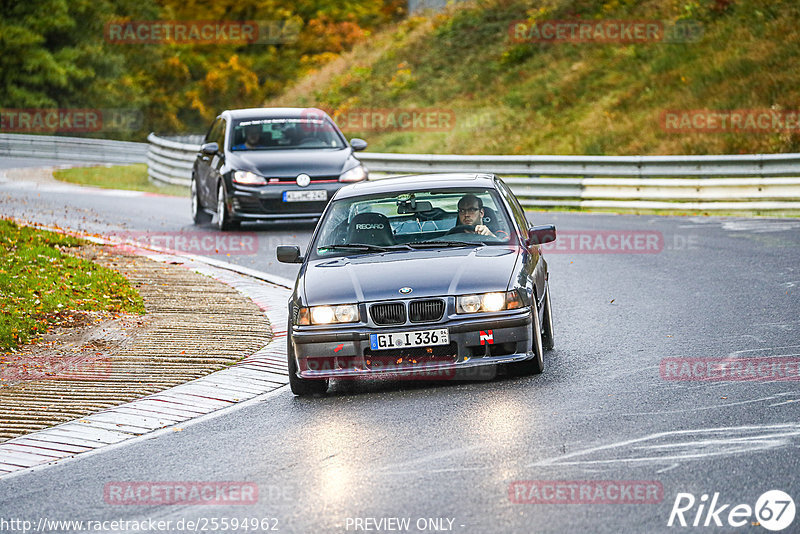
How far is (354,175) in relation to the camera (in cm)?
1856

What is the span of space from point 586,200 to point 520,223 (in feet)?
42.4

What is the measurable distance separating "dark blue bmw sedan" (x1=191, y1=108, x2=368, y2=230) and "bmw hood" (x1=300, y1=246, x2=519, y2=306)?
929 centimetres

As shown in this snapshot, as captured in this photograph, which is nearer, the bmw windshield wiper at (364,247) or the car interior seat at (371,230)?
the bmw windshield wiper at (364,247)

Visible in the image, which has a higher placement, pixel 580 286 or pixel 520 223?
pixel 520 223

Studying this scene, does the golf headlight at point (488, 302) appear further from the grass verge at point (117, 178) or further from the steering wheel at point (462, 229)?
the grass verge at point (117, 178)

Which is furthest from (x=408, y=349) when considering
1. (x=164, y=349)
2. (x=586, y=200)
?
(x=586, y=200)

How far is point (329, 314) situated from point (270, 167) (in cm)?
1050

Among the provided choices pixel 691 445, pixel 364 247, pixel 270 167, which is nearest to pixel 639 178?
pixel 270 167

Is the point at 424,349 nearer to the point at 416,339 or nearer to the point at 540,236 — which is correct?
the point at 416,339

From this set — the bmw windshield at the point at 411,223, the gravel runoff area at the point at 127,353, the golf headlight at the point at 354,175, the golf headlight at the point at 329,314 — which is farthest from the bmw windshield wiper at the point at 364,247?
the golf headlight at the point at 354,175

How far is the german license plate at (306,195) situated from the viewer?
59.8ft

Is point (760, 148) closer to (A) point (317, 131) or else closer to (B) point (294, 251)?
(A) point (317, 131)

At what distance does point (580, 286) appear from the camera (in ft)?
42.9

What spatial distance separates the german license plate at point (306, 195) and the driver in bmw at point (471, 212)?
28.8 ft
